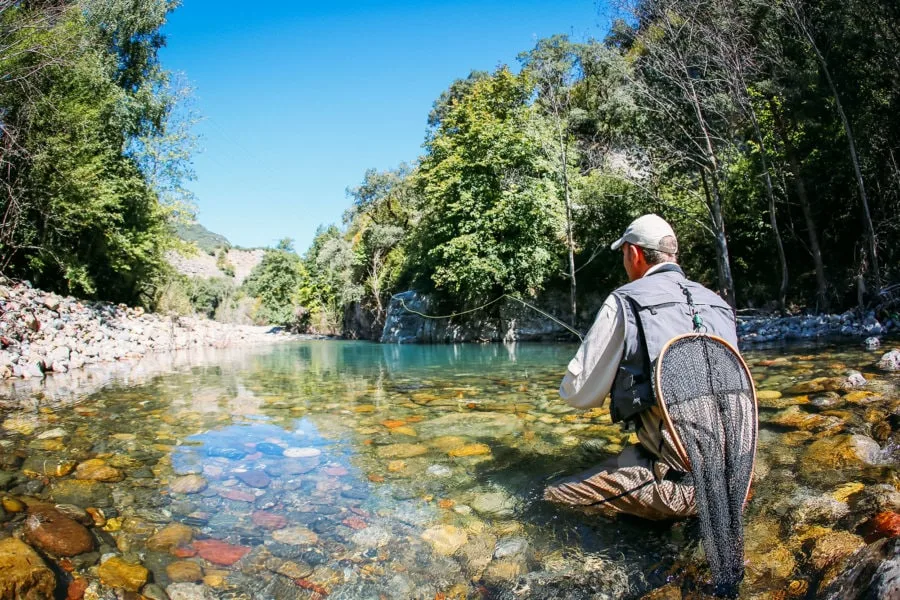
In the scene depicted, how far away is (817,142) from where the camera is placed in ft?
52.3

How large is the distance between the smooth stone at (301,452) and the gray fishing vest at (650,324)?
3.31m

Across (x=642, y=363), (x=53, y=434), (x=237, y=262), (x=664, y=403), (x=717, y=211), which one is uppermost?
(x=237, y=262)

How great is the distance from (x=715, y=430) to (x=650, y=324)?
1.88 ft

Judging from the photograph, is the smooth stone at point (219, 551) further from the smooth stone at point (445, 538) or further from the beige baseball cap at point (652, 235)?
the beige baseball cap at point (652, 235)

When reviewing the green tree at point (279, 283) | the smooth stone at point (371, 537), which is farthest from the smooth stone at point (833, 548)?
the green tree at point (279, 283)

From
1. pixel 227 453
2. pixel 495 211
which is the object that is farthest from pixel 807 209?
pixel 227 453

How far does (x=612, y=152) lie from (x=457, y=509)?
2753 cm

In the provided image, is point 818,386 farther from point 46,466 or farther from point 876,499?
point 46,466

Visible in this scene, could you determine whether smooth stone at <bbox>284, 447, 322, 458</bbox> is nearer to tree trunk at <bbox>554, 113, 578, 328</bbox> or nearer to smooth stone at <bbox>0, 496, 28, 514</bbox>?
smooth stone at <bbox>0, 496, 28, 514</bbox>

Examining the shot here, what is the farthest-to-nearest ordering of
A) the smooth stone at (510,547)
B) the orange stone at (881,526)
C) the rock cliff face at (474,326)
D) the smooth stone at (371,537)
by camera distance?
the rock cliff face at (474,326)
the smooth stone at (371,537)
the smooth stone at (510,547)
the orange stone at (881,526)

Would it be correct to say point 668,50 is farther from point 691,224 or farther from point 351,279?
point 351,279

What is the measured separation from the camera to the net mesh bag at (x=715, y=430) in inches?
90.4

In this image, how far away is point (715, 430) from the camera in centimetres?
238

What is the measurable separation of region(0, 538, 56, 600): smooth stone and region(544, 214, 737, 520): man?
106 inches
